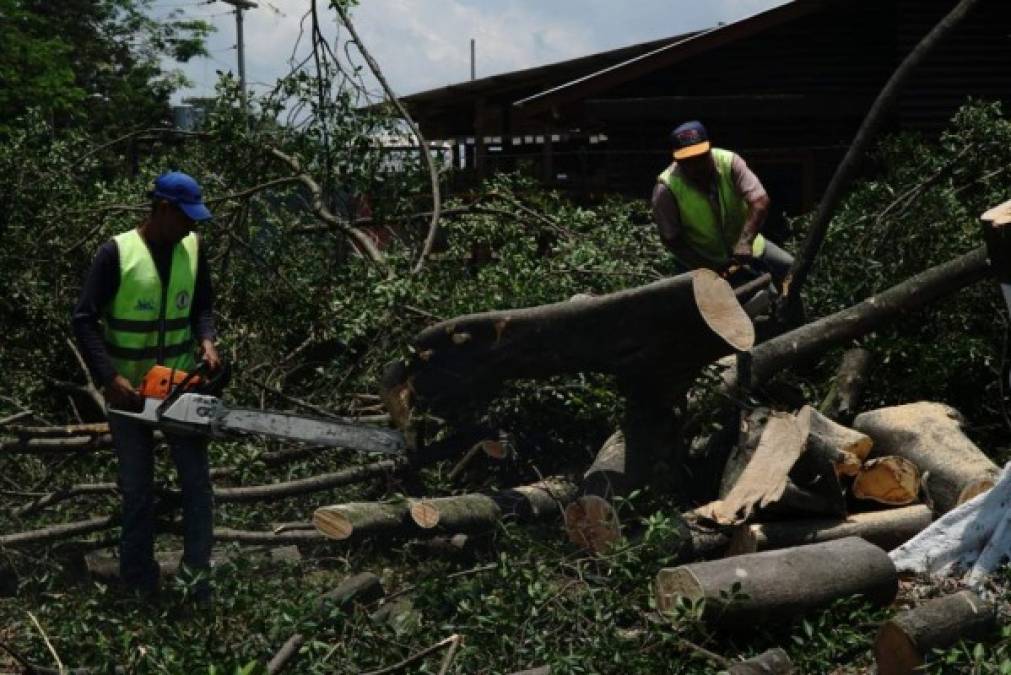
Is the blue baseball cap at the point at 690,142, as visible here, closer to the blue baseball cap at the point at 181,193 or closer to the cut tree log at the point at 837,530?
the cut tree log at the point at 837,530

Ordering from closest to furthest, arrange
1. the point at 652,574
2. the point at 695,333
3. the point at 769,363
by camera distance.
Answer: the point at 652,574 → the point at 695,333 → the point at 769,363

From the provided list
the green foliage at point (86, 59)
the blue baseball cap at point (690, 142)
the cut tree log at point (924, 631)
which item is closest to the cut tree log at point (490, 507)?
the cut tree log at point (924, 631)

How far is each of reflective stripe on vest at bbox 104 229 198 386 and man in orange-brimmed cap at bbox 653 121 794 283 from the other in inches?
105

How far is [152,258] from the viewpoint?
560 centimetres

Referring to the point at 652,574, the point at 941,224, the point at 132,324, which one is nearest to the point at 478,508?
the point at 652,574

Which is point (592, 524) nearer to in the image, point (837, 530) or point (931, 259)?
point (837, 530)

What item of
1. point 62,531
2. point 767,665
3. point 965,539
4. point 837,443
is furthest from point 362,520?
point 965,539

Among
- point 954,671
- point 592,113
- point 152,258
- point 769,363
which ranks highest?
point 592,113

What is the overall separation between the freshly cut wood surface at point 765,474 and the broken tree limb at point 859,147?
1.33m

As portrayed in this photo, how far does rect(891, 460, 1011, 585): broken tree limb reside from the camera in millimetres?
5430

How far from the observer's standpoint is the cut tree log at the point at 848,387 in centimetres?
707

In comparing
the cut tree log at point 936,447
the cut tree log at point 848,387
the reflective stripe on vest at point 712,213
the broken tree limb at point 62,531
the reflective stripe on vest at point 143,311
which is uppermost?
the reflective stripe on vest at point 712,213

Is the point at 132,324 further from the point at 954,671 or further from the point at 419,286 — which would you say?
the point at 954,671

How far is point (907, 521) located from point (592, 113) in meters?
9.63
